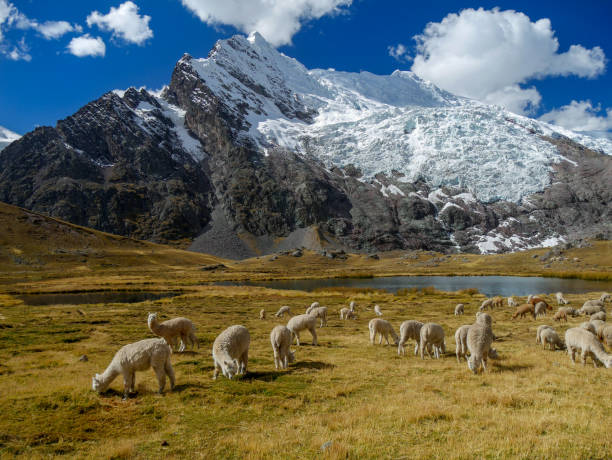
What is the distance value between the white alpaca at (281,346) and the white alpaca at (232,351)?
5.88 ft

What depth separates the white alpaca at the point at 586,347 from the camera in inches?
684

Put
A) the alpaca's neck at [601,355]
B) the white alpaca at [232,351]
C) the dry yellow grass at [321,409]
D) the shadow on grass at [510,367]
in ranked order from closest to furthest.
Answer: the dry yellow grass at [321,409] < the white alpaca at [232,351] < the alpaca's neck at [601,355] < the shadow on grass at [510,367]

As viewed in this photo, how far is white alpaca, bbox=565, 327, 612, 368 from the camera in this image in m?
17.4

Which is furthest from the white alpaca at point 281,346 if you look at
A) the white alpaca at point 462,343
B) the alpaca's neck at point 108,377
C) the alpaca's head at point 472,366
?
the white alpaca at point 462,343

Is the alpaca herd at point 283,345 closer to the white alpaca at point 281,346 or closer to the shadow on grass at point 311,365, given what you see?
the white alpaca at point 281,346

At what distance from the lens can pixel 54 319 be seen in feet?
128

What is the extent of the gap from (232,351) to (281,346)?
118 inches

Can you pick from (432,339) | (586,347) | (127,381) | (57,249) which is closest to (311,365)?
(432,339)

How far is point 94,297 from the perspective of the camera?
7538 centimetres

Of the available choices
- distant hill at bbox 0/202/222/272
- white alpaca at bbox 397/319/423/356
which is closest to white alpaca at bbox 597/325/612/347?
white alpaca at bbox 397/319/423/356

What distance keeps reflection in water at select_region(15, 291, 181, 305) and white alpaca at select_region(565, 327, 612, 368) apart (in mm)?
68586

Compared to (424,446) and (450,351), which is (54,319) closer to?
(450,351)

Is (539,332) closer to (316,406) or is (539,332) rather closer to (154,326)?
(316,406)

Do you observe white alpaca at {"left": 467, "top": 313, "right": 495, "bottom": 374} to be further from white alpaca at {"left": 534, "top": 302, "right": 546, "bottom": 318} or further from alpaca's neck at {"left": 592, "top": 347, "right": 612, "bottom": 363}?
white alpaca at {"left": 534, "top": 302, "right": 546, "bottom": 318}
